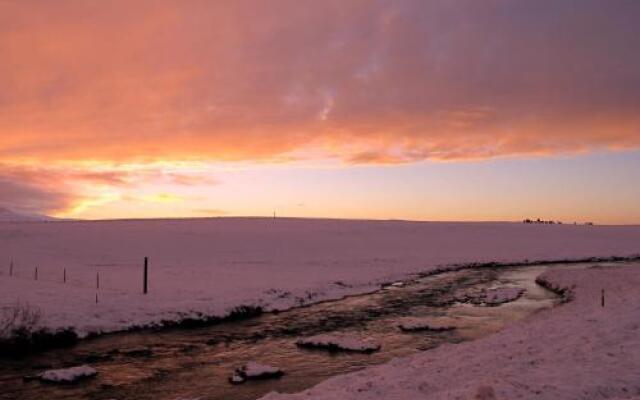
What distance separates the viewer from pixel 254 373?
18.0 metres

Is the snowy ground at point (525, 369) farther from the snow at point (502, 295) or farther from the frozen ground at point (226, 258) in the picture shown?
the frozen ground at point (226, 258)

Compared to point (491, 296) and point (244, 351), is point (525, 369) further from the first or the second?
point (491, 296)

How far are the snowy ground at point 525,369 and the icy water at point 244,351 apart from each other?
2627 millimetres

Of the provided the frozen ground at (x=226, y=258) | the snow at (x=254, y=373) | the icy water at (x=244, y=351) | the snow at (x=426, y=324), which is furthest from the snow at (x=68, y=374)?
the snow at (x=426, y=324)

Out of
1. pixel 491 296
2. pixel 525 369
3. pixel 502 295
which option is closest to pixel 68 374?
pixel 525 369

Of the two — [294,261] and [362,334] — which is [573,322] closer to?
[362,334]

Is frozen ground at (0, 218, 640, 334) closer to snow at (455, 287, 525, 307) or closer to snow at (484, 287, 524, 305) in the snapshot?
snow at (455, 287, 525, 307)

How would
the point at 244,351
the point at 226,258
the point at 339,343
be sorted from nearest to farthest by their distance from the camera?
1. the point at 244,351
2. the point at 339,343
3. the point at 226,258

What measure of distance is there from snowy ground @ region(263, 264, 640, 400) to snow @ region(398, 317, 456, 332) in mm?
3563

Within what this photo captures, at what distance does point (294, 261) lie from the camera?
181ft

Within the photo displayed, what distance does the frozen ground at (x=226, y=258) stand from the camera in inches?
1126

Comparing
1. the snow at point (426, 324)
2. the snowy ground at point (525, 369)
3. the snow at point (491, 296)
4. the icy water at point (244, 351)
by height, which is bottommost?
the icy water at point (244, 351)

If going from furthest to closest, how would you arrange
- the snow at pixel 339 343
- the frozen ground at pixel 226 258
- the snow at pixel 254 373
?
1. the frozen ground at pixel 226 258
2. the snow at pixel 339 343
3. the snow at pixel 254 373

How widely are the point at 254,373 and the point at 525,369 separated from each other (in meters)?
7.98
